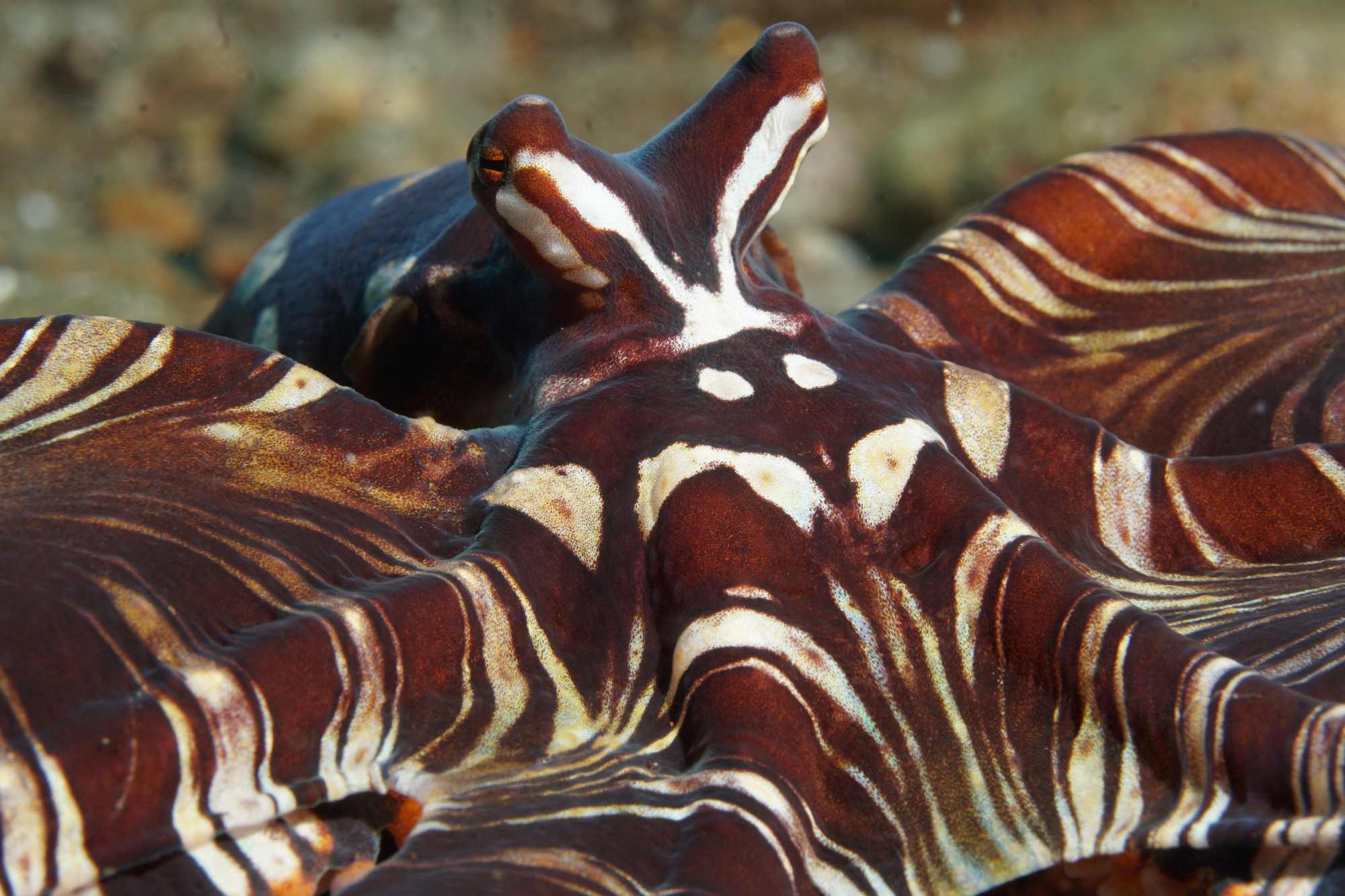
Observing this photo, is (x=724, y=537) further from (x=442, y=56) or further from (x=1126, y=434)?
(x=442, y=56)

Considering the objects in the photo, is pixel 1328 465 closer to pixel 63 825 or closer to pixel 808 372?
pixel 808 372

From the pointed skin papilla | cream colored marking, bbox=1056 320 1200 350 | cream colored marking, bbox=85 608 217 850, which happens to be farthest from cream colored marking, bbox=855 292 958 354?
cream colored marking, bbox=85 608 217 850

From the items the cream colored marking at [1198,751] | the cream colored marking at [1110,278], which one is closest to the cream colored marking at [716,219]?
the cream colored marking at [1110,278]

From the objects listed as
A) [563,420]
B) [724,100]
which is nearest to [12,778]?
[563,420]

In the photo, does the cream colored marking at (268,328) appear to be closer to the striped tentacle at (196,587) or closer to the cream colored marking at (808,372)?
the striped tentacle at (196,587)

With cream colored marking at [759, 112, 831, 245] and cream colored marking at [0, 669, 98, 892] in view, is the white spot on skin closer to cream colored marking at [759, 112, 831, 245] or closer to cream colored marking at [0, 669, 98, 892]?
cream colored marking at [0, 669, 98, 892]

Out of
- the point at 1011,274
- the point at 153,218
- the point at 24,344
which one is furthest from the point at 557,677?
Result: the point at 153,218
